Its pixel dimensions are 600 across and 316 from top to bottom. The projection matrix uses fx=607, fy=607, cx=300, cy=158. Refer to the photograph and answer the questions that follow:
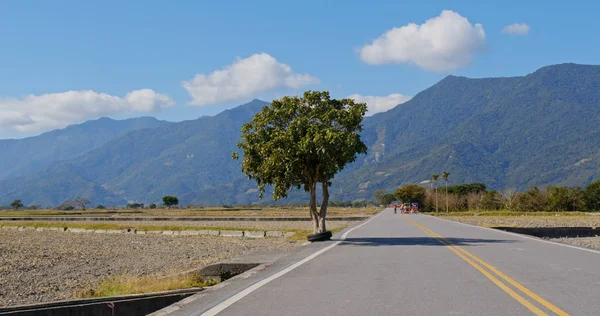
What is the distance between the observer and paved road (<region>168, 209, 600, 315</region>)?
8258mm

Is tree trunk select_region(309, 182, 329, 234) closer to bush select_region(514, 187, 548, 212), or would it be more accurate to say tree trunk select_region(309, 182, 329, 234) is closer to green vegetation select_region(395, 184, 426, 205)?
bush select_region(514, 187, 548, 212)

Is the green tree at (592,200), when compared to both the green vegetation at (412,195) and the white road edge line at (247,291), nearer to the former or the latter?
the green vegetation at (412,195)

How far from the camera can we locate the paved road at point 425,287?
8258 millimetres

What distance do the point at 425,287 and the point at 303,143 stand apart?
43.3ft

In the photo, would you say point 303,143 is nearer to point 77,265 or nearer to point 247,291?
point 77,265

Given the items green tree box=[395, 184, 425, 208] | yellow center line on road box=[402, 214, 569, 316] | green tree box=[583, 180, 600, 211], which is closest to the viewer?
yellow center line on road box=[402, 214, 569, 316]

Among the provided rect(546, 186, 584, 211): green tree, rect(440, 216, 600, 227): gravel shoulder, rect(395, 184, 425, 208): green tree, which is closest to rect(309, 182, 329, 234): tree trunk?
rect(440, 216, 600, 227): gravel shoulder

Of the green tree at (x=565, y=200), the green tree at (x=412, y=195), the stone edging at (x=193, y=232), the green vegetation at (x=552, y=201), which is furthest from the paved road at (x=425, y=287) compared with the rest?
the green tree at (x=412, y=195)

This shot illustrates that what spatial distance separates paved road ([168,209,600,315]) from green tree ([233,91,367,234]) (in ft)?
23.8

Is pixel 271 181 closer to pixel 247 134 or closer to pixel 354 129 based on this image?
pixel 247 134

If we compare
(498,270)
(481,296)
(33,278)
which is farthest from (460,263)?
(33,278)

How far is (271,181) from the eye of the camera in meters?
24.8

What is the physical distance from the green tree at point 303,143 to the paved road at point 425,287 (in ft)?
23.8

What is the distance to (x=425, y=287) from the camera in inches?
404
